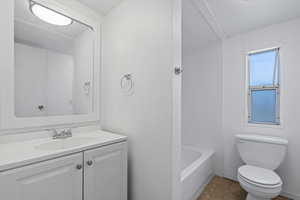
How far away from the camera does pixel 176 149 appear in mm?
1078

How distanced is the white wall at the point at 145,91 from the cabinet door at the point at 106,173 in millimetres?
127

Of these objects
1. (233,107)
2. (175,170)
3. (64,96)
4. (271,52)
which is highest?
(271,52)

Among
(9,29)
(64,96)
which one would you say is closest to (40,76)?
(64,96)

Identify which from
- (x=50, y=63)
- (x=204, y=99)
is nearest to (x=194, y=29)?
(x=204, y=99)

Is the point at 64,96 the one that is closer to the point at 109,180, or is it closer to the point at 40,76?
the point at 40,76

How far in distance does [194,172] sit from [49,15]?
7.59 feet

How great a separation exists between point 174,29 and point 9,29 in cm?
131

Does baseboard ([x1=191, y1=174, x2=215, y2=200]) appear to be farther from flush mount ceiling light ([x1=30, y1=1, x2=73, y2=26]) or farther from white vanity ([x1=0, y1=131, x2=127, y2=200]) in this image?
flush mount ceiling light ([x1=30, y1=1, x2=73, y2=26])

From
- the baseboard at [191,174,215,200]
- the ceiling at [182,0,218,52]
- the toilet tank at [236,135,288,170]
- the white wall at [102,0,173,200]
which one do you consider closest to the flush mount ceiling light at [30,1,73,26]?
the white wall at [102,0,173,200]

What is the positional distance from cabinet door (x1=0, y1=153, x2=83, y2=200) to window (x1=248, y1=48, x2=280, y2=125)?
7.61 feet

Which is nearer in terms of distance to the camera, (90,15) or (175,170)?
(175,170)

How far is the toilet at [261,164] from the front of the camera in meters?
1.32

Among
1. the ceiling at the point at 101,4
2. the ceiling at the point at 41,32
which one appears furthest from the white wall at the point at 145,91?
the ceiling at the point at 41,32

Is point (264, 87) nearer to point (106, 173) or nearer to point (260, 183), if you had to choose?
point (260, 183)
